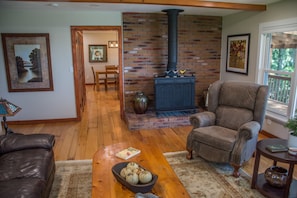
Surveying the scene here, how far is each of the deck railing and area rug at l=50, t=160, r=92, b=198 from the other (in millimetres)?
3313

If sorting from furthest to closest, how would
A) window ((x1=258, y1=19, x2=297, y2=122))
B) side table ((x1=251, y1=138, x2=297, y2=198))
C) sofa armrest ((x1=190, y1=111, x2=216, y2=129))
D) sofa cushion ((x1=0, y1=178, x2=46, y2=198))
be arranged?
window ((x1=258, y1=19, x2=297, y2=122)) < sofa armrest ((x1=190, y1=111, x2=216, y2=129)) < side table ((x1=251, y1=138, x2=297, y2=198)) < sofa cushion ((x1=0, y1=178, x2=46, y2=198))

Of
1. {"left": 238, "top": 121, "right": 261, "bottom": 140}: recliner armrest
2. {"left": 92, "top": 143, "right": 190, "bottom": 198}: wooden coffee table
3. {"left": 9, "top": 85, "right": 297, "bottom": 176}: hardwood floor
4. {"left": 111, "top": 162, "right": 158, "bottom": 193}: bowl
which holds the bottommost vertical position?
{"left": 9, "top": 85, "right": 297, "bottom": 176}: hardwood floor

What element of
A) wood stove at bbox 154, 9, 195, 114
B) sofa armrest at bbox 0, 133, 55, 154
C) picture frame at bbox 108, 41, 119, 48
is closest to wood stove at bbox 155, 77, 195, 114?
wood stove at bbox 154, 9, 195, 114

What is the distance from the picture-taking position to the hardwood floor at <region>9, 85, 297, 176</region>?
3.62 m

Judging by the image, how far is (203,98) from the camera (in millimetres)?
5695

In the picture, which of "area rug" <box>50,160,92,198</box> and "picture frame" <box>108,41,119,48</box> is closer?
"area rug" <box>50,160,92,198</box>

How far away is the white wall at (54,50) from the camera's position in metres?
4.62

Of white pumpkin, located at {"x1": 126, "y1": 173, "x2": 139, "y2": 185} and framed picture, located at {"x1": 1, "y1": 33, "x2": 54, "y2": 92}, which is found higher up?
framed picture, located at {"x1": 1, "y1": 33, "x2": 54, "y2": 92}

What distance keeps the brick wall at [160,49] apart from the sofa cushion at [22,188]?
3378 millimetres

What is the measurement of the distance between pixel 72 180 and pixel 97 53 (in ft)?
26.0

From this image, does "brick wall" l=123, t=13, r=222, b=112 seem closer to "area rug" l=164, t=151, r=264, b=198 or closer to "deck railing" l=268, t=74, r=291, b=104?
"deck railing" l=268, t=74, r=291, b=104

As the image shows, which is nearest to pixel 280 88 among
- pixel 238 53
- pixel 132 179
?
pixel 238 53

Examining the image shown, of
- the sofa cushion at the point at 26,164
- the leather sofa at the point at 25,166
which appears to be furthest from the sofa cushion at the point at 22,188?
the sofa cushion at the point at 26,164

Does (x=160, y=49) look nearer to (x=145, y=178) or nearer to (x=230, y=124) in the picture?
(x=230, y=124)
